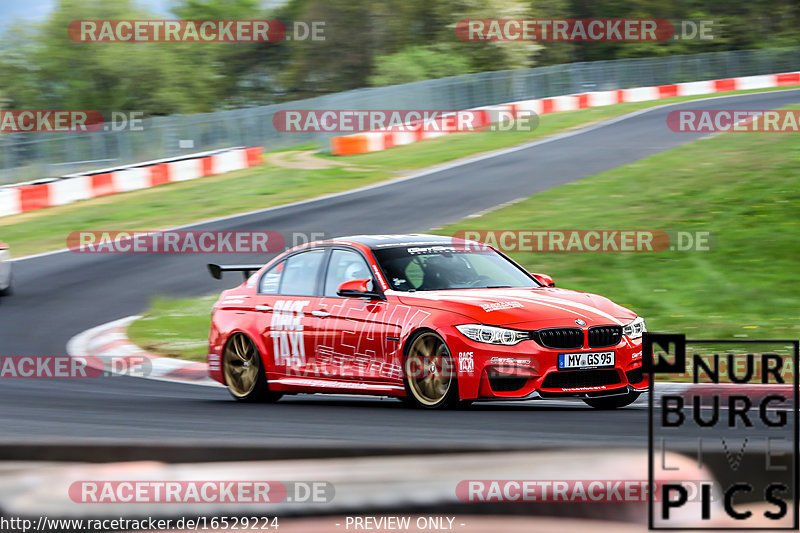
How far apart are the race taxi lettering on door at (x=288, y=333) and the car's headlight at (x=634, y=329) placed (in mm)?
2580

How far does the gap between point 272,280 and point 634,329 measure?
3.19 meters

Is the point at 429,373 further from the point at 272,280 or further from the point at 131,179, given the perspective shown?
the point at 131,179

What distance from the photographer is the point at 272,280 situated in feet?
34.0

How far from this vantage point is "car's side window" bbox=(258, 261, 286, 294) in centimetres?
1032

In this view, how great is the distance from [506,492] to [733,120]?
27554mm

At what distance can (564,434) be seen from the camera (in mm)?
6766

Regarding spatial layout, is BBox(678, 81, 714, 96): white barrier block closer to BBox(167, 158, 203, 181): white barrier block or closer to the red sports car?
BBox(167, 158, 203, 181): white barrier block

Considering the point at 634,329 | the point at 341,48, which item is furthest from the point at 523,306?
the point at 341,48

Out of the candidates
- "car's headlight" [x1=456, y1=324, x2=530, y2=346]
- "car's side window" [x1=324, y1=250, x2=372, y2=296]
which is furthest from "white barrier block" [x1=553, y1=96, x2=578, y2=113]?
"car's headlight" [x1=456, y1=324, x2=530, y2=346]

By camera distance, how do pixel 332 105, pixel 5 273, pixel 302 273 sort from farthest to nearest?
1. pixel 332 105
2. pixel 5 273
3. pixel 302 273

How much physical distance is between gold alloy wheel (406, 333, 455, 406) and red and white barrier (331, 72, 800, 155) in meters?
24.8

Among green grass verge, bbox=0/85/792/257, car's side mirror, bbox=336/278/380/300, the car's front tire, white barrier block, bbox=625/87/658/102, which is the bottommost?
the car's front tire

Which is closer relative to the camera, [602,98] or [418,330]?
[418,330]

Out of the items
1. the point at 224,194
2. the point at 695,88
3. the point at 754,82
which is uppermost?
the point at 754,82
